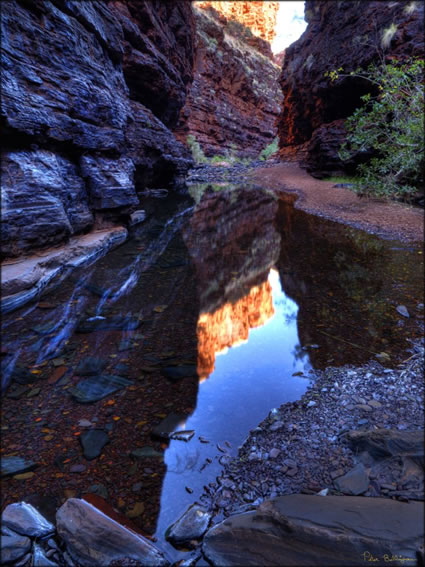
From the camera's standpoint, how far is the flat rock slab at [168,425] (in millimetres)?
2910

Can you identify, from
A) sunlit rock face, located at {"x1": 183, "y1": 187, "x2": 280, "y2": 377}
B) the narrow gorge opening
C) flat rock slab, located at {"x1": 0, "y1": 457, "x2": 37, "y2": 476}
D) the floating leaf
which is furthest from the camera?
→ the floating leaf

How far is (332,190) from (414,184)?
520 cm

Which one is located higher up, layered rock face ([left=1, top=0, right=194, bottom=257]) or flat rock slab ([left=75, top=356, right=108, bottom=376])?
layered rock face ([left=1, top=0, right=194, bottom=257])

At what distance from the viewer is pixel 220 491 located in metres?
2.37

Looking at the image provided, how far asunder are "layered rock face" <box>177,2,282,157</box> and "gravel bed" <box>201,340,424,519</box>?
38180 millimetres

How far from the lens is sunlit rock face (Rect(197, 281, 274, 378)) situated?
429cm

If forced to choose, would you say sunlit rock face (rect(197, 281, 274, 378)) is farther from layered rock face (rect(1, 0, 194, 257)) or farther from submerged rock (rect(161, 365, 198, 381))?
layered rock face (rect(1, 0, 194, 257))

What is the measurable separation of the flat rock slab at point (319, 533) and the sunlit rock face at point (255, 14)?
3138 inches

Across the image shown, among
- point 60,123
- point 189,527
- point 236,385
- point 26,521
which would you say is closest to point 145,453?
point 189,527

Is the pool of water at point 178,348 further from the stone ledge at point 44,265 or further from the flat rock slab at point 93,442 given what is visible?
the stone ledge at point 44,265

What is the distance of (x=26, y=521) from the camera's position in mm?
2059

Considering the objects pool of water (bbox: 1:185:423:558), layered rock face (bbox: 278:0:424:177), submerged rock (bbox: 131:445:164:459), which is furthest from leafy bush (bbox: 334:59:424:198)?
submerged rock (bbox: 131:445:164:459)

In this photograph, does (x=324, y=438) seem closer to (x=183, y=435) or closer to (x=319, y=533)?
(x=319, y=533)

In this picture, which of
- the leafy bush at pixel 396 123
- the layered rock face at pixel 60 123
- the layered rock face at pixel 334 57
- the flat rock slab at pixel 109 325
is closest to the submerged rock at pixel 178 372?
the flat rock slab at pixel 109 325
